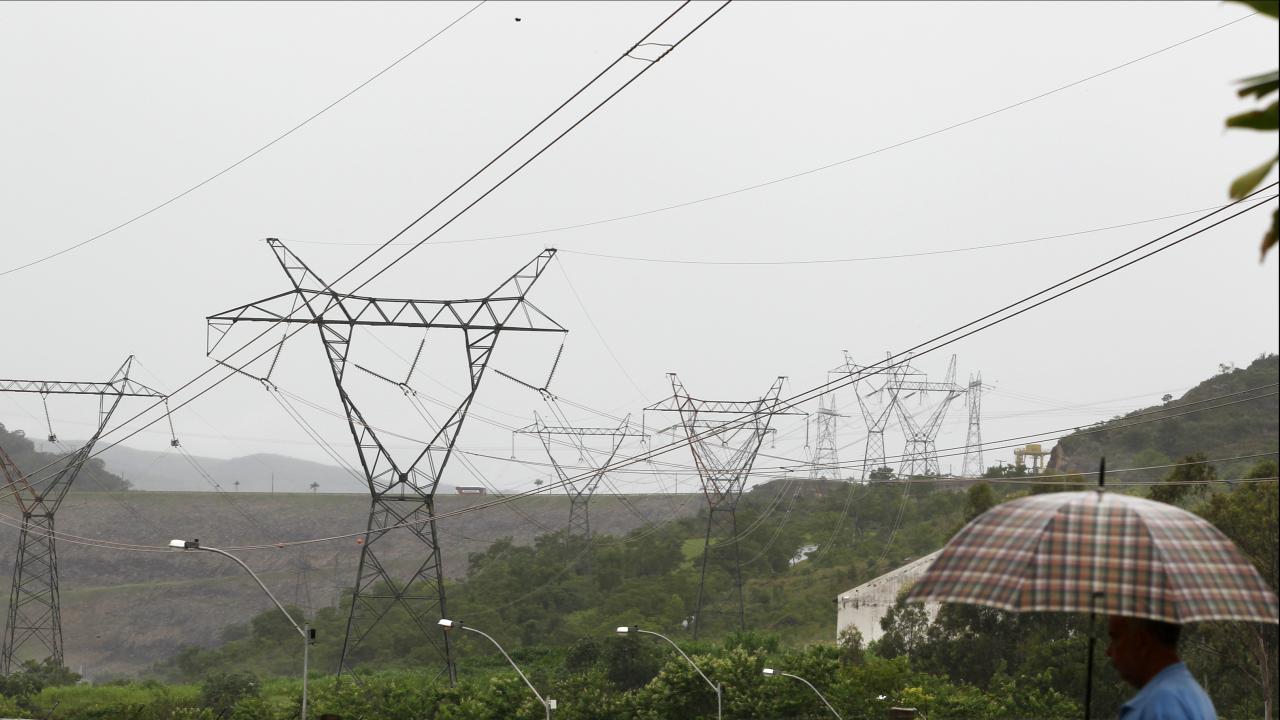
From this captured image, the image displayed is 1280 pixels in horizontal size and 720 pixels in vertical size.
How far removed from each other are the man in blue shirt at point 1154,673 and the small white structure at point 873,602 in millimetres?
60603

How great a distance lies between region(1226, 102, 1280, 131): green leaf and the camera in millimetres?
3992

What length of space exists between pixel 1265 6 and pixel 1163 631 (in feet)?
9.16

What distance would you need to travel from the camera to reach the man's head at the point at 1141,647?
5414mm

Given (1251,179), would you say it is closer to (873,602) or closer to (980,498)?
(980,498)

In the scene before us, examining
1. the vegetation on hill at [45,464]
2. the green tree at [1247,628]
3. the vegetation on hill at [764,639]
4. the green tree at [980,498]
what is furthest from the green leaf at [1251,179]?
the vegetation on hill at [45,464]

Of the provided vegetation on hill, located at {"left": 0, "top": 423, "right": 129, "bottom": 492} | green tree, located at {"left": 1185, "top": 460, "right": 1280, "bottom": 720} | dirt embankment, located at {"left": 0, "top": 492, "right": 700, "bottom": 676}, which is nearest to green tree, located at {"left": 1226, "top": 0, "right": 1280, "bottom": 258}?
green tree, located at {"left": 1185, "top": 460, "right": 1280, "bottom": 720}

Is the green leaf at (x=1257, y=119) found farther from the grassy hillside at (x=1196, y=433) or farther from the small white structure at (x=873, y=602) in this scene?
the grassy hillside at (x=1196, y=433)

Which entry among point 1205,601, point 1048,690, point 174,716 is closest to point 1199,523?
point 1205,601

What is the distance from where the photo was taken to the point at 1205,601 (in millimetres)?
5582

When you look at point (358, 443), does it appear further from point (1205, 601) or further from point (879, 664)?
point (1205, 601)

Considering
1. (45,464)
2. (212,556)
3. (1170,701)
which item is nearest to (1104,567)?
(1170,701)

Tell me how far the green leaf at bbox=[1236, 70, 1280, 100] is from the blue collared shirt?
229 cm

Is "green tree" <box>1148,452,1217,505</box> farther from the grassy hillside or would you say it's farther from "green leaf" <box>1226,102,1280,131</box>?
"green leaf" <box>1226,102,1280,131</box>

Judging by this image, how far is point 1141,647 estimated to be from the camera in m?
5.48
